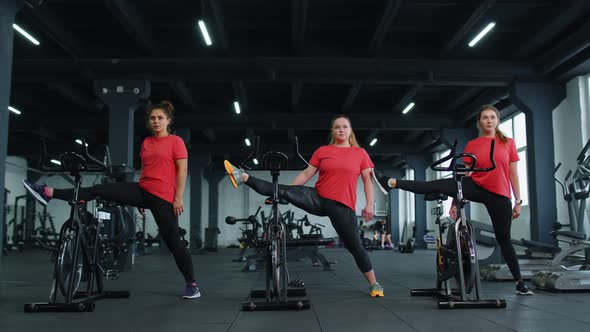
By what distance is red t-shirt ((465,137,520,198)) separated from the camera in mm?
4070

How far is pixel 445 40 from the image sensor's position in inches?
361

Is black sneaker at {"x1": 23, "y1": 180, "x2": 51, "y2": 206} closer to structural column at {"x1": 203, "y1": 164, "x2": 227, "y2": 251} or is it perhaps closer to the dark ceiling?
the dark ceiling

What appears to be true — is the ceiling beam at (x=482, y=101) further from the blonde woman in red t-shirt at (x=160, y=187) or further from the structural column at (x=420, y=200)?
the blonde woman in red t-shirt at (x=160, y=187)

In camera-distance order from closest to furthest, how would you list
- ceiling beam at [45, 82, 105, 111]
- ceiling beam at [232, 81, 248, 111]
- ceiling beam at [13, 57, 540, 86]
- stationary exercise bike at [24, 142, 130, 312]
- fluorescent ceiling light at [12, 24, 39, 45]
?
1. stationary exercise bike at [24, 142, 130, 312]
2. fluorescent ceiling light at [12, 24, 39, 45]
3. ceiling beam at [13, 57, 540, 86]
4. ceiling beam at [232, 81, 248, 111]
5. ceiling beam at [45, 82, 105, 111]

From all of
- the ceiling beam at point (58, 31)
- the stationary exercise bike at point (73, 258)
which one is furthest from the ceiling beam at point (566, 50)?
the ceiling beam at point (58, 31)

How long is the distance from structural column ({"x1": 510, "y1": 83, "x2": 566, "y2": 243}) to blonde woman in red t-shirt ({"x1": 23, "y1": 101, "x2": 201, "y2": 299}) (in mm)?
7167

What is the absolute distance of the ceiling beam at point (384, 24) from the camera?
293 inches

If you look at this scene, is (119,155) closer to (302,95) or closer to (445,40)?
(302,95)

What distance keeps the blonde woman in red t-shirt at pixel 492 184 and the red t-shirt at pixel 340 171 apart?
19 cm

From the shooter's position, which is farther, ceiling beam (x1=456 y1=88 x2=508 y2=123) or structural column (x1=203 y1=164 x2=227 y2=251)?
structural column (x1=203 y1=164 x2=227 y2=251)

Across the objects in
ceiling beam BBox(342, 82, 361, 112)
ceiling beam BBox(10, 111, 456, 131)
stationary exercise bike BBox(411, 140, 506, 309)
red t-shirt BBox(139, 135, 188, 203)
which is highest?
ceiling beam BBox(342, 82, 361, 112)

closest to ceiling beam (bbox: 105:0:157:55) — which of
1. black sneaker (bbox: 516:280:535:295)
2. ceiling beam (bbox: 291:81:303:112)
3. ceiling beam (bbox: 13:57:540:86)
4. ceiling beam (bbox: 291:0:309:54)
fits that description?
ceiling beam (bbox: 13:57:540:86)

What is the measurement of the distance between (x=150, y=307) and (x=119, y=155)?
230 inches

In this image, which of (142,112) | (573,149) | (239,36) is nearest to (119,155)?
(239,36)
